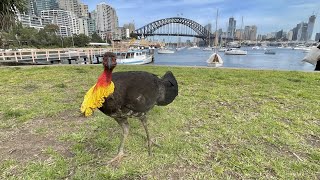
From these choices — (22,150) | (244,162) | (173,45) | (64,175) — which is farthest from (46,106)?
(173,45)

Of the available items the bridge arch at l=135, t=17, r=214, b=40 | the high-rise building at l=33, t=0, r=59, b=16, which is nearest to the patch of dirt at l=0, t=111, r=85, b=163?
the bridge arch at l=135, t=17, r=214, b=40

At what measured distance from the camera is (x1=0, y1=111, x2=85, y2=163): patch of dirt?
10.0 feet

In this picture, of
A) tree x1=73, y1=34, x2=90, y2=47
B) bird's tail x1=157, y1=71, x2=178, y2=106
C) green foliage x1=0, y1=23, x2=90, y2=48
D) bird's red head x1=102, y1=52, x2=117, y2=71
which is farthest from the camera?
tree x1=73, y1=34, x2=90, y2=47

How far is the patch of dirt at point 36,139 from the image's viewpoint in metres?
3.06

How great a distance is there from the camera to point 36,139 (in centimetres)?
350

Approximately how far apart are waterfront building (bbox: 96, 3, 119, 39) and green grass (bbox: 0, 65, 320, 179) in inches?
4951

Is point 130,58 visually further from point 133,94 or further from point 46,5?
point 46,5

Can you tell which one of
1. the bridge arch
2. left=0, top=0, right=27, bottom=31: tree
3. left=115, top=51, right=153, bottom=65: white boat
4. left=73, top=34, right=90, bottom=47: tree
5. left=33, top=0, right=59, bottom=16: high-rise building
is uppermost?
left=33, top=0, right=59, bottom=16: high-rise building

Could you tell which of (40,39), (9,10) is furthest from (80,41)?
(9,10)

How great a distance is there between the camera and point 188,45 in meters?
150

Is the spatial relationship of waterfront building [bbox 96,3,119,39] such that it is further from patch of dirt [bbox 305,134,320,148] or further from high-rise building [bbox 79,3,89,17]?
patch of dirt [bbox 305,134,320,148]

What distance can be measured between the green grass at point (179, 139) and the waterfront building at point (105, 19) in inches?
4951

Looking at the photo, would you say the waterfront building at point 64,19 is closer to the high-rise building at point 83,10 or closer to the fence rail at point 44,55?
the high-rise building at point 83,10

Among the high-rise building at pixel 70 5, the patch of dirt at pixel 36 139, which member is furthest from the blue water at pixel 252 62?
the high-rise building at pixel 70 5
